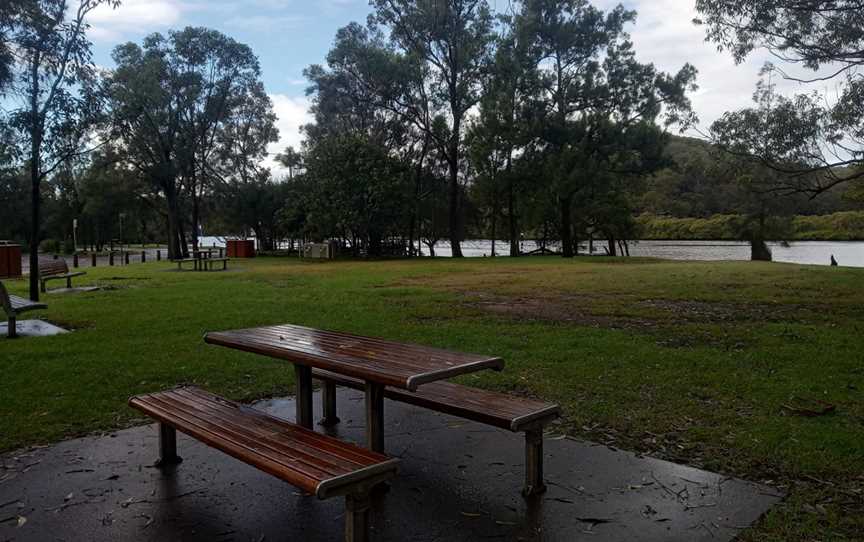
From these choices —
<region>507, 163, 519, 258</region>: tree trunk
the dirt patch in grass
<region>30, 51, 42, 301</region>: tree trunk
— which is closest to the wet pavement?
the dirt patch in grass

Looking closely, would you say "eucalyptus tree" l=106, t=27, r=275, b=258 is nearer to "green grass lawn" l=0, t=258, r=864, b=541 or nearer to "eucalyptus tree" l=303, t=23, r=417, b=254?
"eucalyptus tree" l=303, t=23, r=417, b=254

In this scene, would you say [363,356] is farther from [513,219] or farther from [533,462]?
[513,219]

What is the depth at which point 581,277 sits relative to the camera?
17.0m

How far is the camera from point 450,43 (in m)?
31.1

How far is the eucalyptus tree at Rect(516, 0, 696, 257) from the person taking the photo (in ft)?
93.2

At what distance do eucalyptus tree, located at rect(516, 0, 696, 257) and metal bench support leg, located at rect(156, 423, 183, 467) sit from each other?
85.3 feet

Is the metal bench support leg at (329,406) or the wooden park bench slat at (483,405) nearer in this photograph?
the wooden park bench slat at (483,405)

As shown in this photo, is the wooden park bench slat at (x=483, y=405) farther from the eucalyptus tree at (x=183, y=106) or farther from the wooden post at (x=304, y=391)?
the eucalyptus tree at (x=183, y=106)

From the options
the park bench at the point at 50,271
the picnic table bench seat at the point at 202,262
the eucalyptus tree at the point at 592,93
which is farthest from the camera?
the eucalyptus tree at the point at 592,93

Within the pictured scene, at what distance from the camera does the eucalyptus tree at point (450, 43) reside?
30.7 meters

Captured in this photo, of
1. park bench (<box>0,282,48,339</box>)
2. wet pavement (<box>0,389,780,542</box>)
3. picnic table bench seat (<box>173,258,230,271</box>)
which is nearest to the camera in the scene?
wet pavement (<box>0,389,780,542</box>)

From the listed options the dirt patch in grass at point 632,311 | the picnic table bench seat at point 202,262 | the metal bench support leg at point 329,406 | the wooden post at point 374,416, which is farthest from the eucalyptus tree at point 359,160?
the wooden post at point 374,416

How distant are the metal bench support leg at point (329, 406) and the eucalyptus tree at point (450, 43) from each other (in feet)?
93.0

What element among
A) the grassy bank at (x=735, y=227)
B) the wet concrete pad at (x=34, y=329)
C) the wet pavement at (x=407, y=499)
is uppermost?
the grassy bank at (x=735, y=227)
